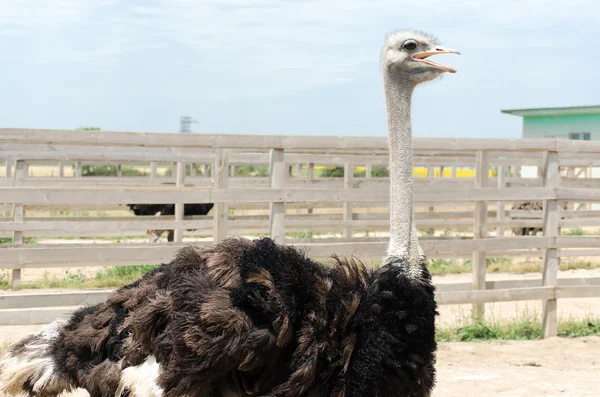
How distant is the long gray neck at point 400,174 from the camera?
11.7 ft

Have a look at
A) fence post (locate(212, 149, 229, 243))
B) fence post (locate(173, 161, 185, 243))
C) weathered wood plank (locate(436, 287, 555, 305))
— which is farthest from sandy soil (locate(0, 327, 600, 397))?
fence post (locate(173, 161, 185, 243))

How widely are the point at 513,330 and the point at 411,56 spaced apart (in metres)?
3.51

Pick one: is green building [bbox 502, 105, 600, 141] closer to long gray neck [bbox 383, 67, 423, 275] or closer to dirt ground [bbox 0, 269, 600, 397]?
dirt ground [bbox 0, 269, 600, 397]

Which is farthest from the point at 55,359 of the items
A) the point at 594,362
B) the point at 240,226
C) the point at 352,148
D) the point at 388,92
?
the point at 240,226

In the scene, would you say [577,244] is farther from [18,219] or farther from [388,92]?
[18,219]

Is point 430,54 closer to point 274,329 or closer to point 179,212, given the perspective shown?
point 274,329

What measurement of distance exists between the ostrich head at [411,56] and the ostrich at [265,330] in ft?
2.26

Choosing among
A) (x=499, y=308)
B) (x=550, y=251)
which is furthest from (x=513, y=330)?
(x=499, y=308)

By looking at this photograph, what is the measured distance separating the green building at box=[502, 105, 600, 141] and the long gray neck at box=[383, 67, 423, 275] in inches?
1181

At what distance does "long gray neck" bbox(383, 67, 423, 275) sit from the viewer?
3.56 m

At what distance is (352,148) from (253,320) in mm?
3049

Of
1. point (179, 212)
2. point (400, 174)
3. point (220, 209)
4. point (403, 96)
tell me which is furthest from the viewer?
point (179, 212)

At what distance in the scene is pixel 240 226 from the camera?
35.5 ft

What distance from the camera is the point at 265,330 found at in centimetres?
313
